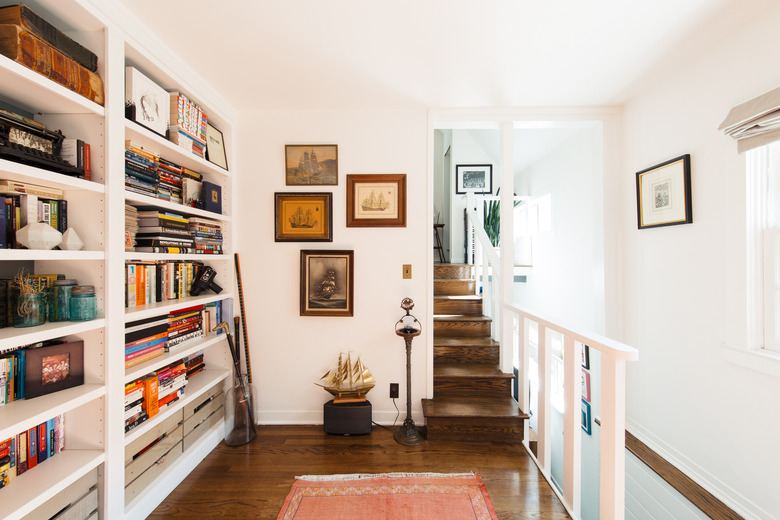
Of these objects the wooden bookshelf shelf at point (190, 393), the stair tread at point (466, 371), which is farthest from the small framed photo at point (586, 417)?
the wooden bookshelf shelf at point (190, 393)

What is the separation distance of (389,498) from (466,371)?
3.51 ft

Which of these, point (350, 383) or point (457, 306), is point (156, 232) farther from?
point (457, 306)

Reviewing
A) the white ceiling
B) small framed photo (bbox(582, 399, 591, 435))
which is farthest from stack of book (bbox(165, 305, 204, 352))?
small framed photo (bbox(582, 399, 591, 435))

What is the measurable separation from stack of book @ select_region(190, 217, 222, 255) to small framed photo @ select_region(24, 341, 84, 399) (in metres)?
0.82

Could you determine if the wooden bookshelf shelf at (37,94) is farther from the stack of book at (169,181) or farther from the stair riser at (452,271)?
the stair riser at (452,271)

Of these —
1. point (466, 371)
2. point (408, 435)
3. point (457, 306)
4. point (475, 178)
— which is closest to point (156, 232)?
point (408, 435)

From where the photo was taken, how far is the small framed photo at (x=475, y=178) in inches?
174

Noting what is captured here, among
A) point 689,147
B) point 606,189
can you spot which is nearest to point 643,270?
point 606,189

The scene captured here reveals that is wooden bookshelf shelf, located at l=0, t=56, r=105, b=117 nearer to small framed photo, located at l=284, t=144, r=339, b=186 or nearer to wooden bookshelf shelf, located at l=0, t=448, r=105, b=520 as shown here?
small framed photo, located at l=284, t=144, r=339, b=186

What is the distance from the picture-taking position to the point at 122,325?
138 cm

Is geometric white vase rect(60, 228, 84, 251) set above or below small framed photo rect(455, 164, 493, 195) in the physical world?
below

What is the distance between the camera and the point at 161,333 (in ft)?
5.51

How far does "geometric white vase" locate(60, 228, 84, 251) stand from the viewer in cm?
124

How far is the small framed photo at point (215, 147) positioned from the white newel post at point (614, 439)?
2.59m
